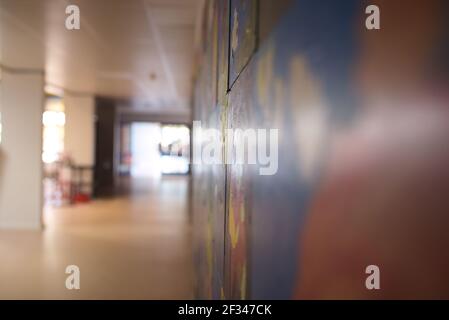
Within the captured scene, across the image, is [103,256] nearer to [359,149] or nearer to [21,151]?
[21,151]

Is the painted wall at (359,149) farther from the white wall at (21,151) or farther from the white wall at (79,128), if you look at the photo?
the white wall at (79,128)

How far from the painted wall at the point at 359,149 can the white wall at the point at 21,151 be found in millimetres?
7533

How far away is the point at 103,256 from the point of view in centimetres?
525

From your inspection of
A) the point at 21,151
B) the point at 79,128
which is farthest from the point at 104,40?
the point at 79,128

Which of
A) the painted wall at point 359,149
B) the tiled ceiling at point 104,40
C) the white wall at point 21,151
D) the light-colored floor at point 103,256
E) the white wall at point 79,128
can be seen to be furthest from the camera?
the white wall at point 79,128

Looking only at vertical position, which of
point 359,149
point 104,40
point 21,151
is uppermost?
point 104,40

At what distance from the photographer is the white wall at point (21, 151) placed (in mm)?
7387

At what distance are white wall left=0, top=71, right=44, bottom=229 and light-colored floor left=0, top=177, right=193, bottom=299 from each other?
492mm

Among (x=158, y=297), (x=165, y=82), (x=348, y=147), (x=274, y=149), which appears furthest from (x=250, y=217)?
(x=165, y=82)

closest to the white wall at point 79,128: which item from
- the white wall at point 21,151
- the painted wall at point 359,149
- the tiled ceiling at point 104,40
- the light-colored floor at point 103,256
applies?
the tiled ceiling at point 104,40

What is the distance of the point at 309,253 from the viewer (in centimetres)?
61

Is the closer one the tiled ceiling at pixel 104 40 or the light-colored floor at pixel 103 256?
the light-colored floor at pixel 103 256

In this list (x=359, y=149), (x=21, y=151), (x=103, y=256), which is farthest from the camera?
(x=21, y=151)

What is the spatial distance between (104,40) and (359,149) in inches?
218
